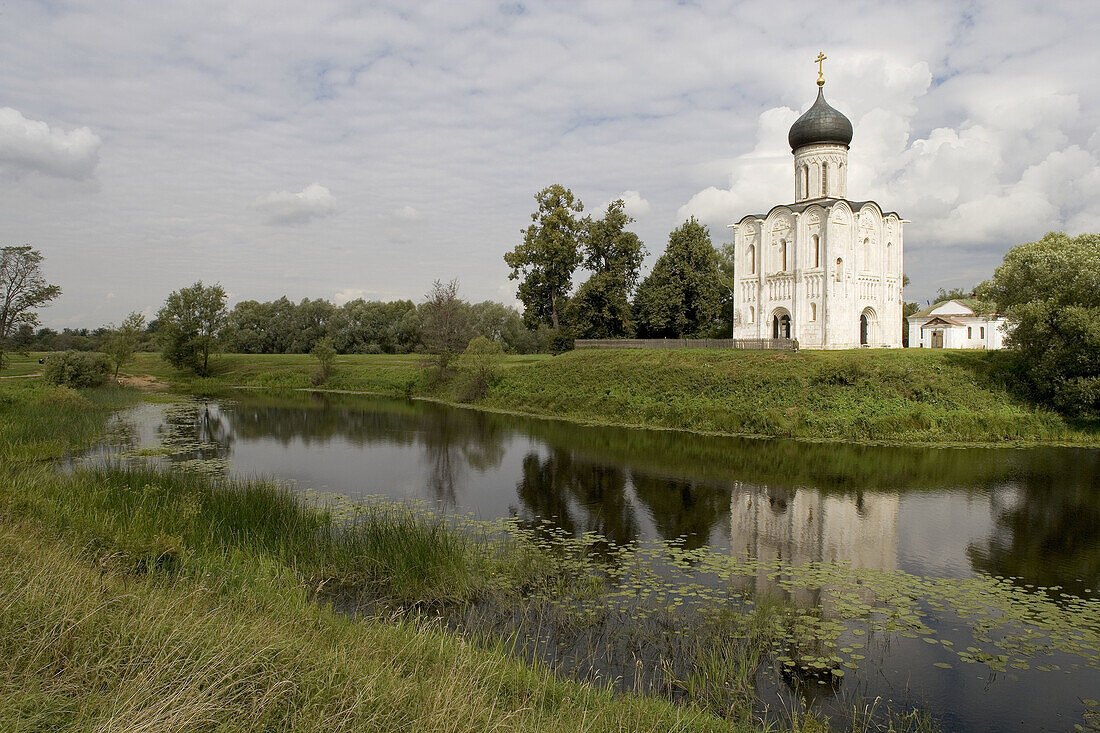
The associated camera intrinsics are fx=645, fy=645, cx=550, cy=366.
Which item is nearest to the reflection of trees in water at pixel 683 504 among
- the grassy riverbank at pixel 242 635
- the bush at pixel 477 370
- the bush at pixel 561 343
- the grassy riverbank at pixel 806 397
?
the grassy riverbank at pixel 242 635

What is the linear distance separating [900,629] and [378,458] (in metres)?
14.9

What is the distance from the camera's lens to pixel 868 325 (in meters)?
36.3

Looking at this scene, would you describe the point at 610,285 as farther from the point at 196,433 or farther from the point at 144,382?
the point at 144,382

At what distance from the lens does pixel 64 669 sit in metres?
4.20

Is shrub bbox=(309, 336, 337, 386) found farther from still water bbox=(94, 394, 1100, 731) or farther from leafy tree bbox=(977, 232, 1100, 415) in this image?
leafy tree bbox=(977, 232, 1100, 415)

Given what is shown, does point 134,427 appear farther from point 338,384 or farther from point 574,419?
point 338,384

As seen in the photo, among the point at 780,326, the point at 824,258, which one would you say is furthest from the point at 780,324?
the point at 824,258

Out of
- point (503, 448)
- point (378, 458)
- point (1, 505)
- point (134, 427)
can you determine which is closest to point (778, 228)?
point (503, 448)

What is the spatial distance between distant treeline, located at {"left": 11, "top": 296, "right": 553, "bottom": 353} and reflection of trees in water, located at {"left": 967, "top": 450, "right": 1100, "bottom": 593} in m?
51.2

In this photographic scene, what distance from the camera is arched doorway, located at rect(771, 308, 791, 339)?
122ft

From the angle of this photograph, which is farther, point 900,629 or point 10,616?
point 900,629

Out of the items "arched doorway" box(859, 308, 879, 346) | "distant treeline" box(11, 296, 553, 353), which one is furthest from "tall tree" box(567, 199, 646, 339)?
"distant treeline" box(11, 296, 553, 353)

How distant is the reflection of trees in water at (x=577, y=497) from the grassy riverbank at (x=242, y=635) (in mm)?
2670

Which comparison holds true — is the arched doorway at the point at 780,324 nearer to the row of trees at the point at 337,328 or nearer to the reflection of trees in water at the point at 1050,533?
A: the reflection of trees in water at the point at 1050,533
